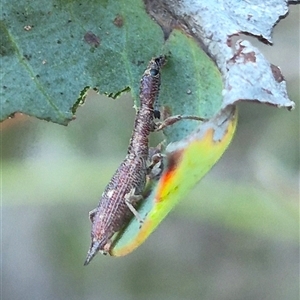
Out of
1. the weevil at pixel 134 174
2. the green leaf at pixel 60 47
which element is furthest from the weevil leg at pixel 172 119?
the green leaf at pixel 60 47

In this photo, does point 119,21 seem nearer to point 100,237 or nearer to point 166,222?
point 100,237

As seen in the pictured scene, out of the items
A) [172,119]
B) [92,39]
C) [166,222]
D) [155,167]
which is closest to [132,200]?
[155,167]

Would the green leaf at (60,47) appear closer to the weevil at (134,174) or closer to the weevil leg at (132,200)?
the weevil at (134,174)

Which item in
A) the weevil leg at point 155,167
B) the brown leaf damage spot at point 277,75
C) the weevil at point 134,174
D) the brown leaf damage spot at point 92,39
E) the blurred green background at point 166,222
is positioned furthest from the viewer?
the blurred green background at point 166,222

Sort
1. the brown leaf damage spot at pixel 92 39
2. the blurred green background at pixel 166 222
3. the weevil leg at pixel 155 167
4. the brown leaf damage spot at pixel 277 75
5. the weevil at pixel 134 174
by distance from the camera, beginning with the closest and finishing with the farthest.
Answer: the brown leaf damage spot at pixel 277 75 < the weevil leg at pixel 155 167 < the weevil at pixel 134 174 < the brown leaf damage spot at pixel 92 39 < the blurred green background at pixel 166 222

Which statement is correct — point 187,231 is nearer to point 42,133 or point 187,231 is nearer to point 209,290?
point 209,290

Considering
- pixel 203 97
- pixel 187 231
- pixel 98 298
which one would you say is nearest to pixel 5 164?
pixel 98 298
